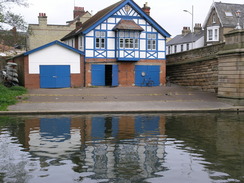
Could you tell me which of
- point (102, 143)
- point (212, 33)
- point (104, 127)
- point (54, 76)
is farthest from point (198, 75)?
point (102, 143)

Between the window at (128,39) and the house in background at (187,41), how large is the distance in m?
20.7

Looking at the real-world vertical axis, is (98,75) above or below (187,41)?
below

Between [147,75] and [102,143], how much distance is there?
22.0 m

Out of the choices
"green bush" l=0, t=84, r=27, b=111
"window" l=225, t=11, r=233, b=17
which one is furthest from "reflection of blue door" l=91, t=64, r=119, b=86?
"window" l=225, t=11, r=233, b=17

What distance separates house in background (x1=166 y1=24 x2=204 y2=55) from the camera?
49656 millimetres

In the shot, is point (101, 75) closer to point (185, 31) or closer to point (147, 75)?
point (147, 75)

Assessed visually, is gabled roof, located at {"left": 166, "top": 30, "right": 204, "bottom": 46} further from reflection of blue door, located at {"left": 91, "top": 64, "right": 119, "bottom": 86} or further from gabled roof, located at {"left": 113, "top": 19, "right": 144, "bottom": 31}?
reflection of blue door, located at {"left": 91, "top": 64, "right": 119, "bottom": 86}

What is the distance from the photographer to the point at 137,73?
30828 mm

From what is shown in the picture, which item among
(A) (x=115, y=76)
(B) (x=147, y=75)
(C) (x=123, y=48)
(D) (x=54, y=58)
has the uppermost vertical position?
(C) (x=123, y=48)

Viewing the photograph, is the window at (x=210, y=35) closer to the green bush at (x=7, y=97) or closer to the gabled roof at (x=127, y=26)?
the gabled roof at (x=127, y=26)

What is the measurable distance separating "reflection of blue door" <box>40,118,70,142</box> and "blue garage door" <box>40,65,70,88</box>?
538 inches

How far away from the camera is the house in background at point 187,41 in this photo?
4966cm

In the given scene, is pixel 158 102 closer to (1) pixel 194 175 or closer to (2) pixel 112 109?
(2) pixel 112 109

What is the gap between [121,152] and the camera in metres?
8.43
